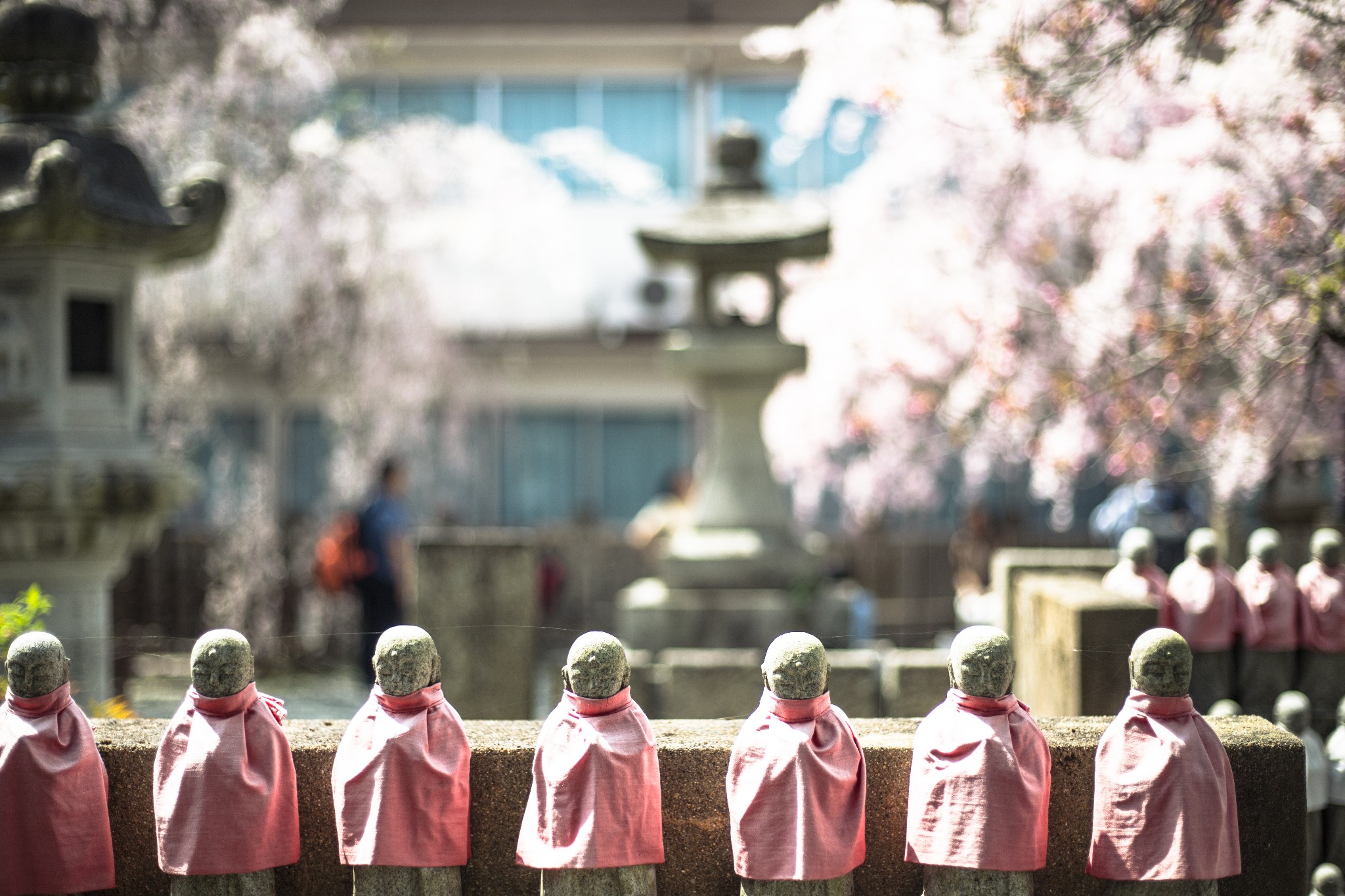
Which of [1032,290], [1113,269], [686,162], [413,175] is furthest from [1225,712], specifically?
[686,162]

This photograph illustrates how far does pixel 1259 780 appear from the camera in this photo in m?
3.82

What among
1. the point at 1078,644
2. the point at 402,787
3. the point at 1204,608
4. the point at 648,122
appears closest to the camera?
the point at 402,787

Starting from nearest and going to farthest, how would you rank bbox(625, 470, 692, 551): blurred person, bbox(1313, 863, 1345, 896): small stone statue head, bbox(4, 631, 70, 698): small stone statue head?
bbox(4, 631, 70, 698): small stone statue head < bbox(1313, 863, 1345, 896): small stone statue head < bbox(625, 470, 692, 551): blurred person

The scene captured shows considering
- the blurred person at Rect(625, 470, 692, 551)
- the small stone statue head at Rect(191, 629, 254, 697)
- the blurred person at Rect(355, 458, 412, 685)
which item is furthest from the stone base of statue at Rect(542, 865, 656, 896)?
the blurred person at Rect(625, 470, 692, 551)

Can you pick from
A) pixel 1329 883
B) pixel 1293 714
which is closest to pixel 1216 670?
pixel 1293 714

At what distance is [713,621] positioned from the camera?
881 cm

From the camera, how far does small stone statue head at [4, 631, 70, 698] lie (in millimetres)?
3689

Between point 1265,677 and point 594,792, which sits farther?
point 1265,677

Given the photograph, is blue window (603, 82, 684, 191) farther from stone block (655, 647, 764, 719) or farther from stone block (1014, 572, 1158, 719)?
stone block (1014, 572, 1158, 719)

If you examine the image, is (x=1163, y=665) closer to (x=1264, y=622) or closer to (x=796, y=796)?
(x=796, y=796)

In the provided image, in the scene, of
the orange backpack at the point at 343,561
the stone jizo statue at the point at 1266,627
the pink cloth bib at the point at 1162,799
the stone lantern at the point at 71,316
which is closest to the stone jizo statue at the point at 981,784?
the pink cloth bib at the point at 1162,799

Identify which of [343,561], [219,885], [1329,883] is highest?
[343,561]

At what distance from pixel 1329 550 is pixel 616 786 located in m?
3.57

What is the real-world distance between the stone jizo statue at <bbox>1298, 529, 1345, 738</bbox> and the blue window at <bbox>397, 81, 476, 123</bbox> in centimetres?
1454
